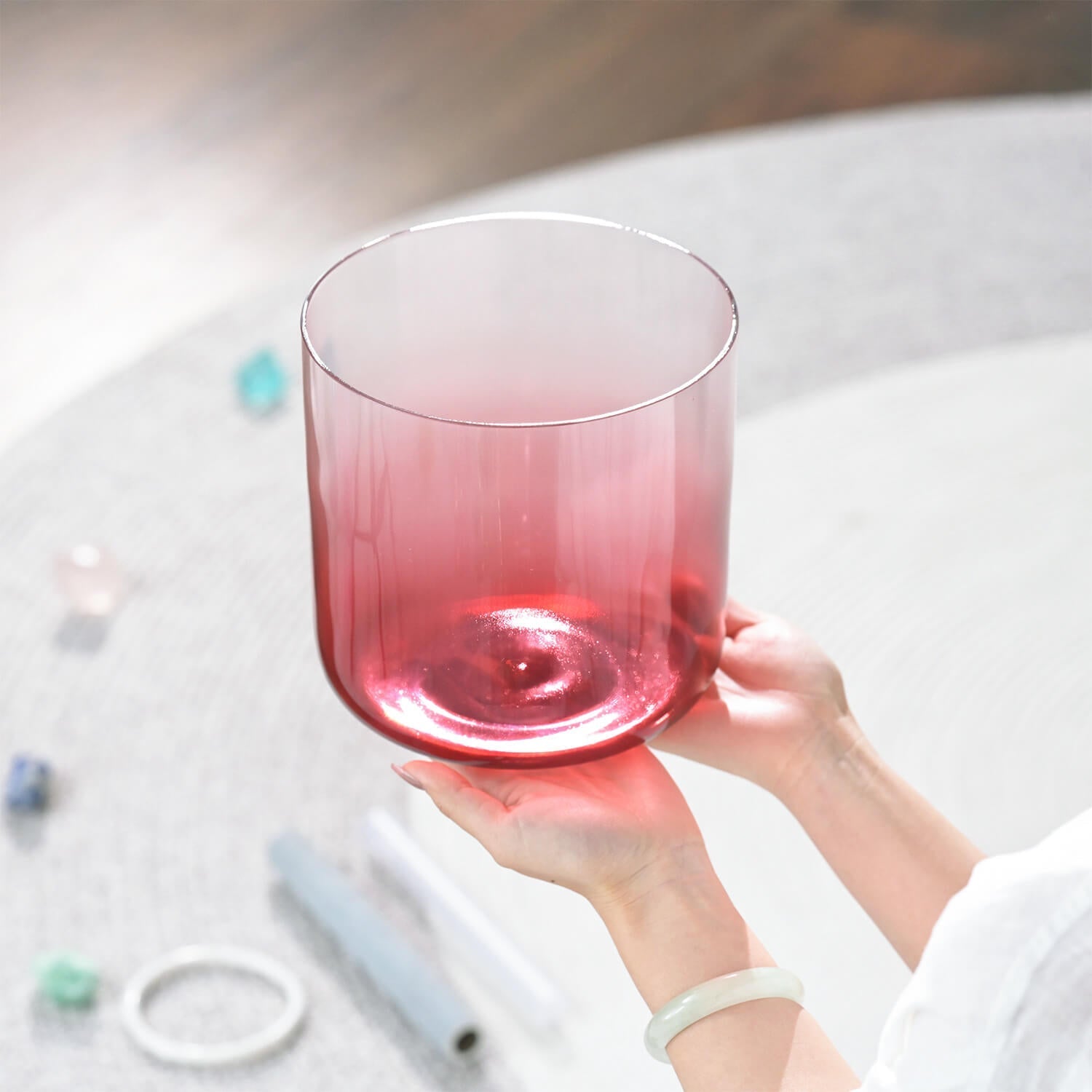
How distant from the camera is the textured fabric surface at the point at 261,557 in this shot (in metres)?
0.98

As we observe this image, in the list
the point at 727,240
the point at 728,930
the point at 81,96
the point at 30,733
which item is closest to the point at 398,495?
the point at 728,930

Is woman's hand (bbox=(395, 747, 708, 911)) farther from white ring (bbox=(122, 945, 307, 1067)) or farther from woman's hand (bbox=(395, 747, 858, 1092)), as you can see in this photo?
white ring (bbox=(122, 945, 307, 1067))

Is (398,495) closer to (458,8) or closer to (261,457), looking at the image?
(261,457)

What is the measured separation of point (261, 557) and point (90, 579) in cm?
14

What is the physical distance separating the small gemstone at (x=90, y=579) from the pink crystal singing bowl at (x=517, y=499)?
61 centimetres

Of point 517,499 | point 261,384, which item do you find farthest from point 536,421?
point 261,384

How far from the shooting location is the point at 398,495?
61 cm

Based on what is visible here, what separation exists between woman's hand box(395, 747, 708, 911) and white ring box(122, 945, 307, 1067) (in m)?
0.31

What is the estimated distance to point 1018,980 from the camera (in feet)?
Answer: 1.75

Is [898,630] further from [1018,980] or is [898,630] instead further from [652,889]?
[1018,980]

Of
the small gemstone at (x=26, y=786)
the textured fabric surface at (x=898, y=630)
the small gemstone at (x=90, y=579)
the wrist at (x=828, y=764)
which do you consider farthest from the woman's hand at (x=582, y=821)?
the small gemstone at (x=90, y=579)

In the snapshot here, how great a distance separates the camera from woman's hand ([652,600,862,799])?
0.83m

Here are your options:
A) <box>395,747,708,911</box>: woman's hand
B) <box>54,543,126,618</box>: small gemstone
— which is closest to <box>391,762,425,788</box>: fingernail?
<box>395,747,708,911</box>: woman's hand

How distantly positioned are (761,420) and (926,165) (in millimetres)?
611
